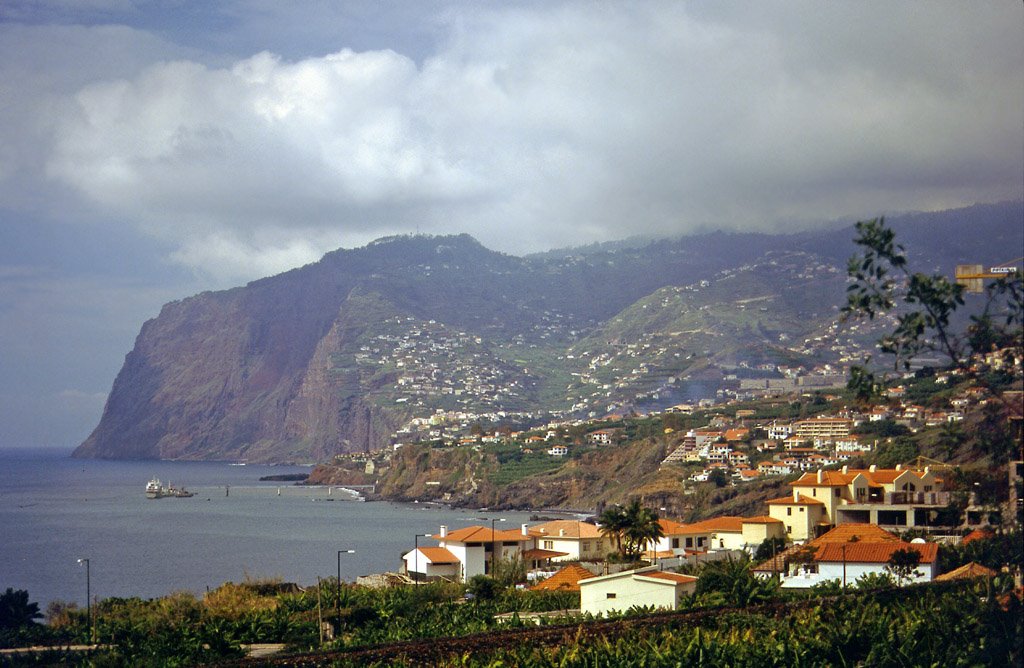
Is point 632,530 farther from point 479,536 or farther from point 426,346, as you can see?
point 426,346

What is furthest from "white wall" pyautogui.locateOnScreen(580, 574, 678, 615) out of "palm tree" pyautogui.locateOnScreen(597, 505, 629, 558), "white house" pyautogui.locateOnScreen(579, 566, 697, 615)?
"palm tree" pyautogui.locateOnScreen(597, 505, 629, 558)

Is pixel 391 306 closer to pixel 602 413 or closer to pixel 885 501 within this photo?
pixel 602 413

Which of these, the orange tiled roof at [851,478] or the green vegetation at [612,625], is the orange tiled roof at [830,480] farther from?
the green vegetation at [612,625]

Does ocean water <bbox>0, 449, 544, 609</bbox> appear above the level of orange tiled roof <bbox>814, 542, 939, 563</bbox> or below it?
below

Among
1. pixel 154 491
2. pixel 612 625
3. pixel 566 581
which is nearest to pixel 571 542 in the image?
pixel 566 581

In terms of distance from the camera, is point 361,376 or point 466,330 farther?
point 466,330

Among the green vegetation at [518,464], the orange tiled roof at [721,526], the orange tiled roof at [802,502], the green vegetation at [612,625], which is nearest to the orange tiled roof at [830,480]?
the orange tiled roof at [802,502]

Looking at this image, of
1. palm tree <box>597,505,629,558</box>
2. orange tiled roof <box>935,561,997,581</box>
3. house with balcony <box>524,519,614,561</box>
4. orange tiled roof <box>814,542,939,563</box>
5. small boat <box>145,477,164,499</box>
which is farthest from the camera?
small boat <box>145,477,164,499</box>

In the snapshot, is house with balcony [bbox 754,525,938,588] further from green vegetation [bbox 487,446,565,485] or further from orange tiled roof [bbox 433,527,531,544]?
green vegetation [bbox 487,446,565,485]

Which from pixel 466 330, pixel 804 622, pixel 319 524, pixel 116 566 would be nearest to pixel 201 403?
pixel 466 330
